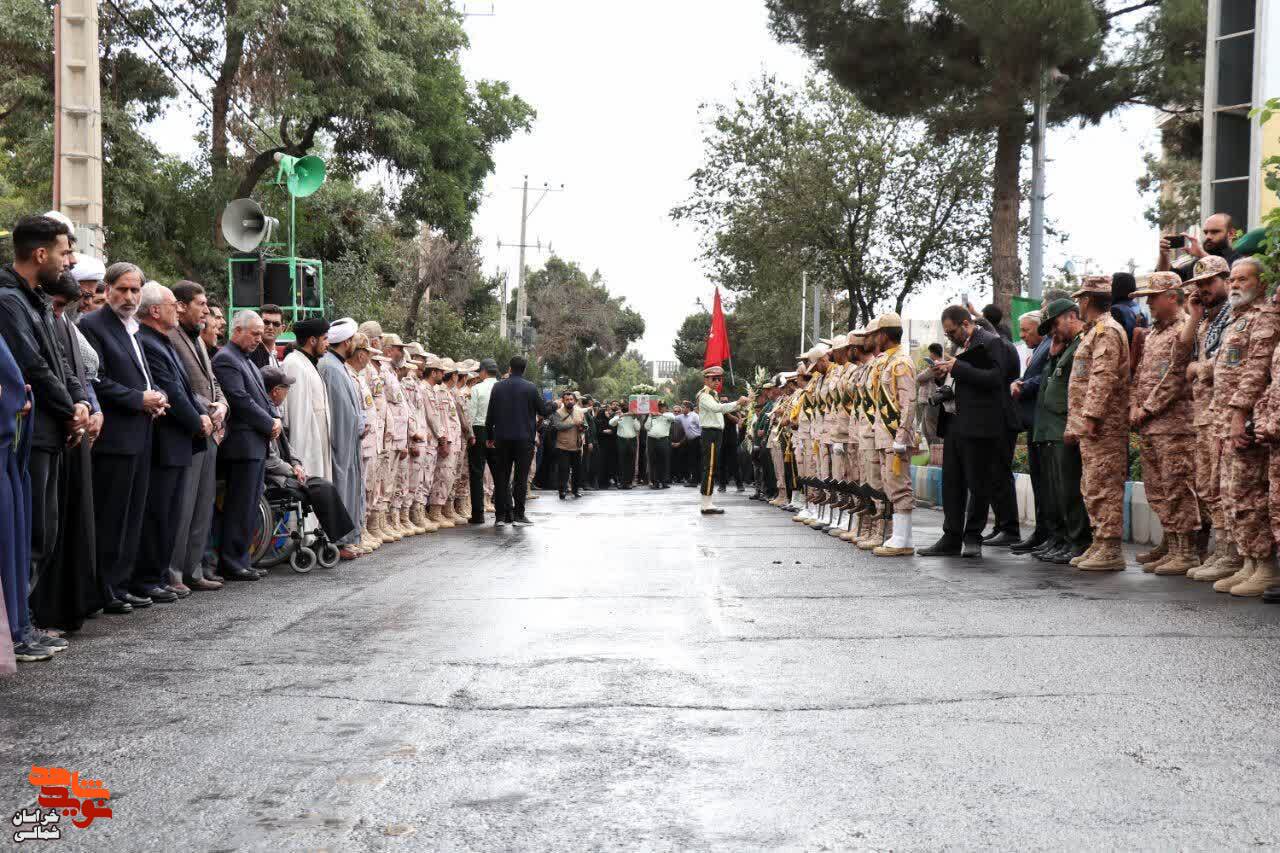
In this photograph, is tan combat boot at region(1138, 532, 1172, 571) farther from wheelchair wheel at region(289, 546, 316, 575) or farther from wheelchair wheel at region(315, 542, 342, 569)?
wheelchair wheel at region(289, 546, 316, 575)

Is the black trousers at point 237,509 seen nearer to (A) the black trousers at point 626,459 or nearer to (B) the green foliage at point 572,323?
(A) the black trousers at point 626,459

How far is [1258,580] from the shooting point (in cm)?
905

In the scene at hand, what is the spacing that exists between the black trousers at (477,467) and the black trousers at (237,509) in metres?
7.83

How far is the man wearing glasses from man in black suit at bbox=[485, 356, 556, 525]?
219 inches

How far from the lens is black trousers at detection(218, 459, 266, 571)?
10672 mm

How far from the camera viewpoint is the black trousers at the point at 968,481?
1253 centimetres

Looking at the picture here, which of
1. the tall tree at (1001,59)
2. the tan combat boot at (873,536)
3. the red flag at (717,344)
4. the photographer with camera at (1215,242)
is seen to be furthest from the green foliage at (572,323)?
the photographer with camera at (1215,242)

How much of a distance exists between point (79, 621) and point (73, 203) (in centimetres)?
605

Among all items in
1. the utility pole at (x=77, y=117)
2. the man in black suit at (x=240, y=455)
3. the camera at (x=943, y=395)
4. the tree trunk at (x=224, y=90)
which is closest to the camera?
the man in black suit at (x=240, y=455)

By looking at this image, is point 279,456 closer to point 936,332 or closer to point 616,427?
point 616,427

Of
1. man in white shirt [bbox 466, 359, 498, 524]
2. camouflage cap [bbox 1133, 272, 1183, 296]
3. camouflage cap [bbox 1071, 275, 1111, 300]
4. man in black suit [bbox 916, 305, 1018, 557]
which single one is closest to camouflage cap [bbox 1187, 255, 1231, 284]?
camouflage cap [bbox 1133, 272, 1183, 296]

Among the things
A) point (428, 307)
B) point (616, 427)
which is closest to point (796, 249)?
point (616, 427)

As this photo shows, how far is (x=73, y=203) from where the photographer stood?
41.2ft

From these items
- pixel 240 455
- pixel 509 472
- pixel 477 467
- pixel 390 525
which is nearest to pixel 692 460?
pixel 477 467
